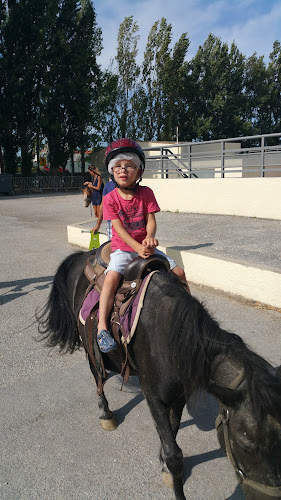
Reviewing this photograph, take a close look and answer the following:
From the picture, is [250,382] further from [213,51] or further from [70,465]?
[213,51]

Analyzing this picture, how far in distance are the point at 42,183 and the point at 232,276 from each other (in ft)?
94.1

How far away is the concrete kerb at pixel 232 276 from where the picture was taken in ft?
17.1

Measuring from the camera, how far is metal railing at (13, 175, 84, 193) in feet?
102

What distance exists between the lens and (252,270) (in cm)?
541

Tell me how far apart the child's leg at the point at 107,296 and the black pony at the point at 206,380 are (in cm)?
28

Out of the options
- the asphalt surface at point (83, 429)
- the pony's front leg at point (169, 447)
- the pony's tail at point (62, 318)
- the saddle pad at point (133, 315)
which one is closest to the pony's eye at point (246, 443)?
the asphalt surface at point (83, 429)

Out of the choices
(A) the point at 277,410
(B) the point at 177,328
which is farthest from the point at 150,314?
(A) the point at 277,410

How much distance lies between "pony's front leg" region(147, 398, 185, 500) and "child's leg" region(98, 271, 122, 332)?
2.16 feet

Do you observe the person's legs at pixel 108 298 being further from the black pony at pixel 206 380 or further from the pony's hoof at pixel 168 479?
the pony's hoof at pixel 168 479

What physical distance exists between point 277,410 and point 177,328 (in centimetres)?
66

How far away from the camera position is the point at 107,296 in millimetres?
2596

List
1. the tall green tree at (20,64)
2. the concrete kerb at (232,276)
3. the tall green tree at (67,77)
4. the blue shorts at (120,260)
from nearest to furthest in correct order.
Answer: the blue shorts at (120,260) < the concrete kerb at (232,276) < the tall green tree at (20,64) < the tall green tree at (67,77)

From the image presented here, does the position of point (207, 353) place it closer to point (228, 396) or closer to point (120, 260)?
point (228, 396)

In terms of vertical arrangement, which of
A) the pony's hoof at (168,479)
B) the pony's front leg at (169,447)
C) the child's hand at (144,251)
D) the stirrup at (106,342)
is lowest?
the pony's hoof at (168,479)
